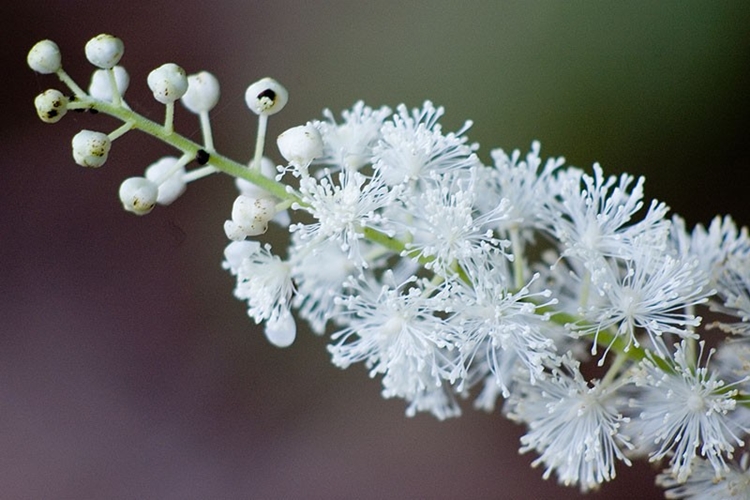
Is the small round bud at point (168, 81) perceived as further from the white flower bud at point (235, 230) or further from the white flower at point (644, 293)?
the white flower at point (644, 293)

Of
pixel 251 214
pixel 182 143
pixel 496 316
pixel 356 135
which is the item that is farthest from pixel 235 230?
pixel 496 316

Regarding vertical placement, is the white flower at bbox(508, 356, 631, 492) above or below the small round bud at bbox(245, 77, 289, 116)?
below

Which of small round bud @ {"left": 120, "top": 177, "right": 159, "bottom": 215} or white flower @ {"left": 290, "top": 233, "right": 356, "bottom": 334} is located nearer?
small round bud @ {"left": 120, "top": 177, "right": 159, "bottom": 215}

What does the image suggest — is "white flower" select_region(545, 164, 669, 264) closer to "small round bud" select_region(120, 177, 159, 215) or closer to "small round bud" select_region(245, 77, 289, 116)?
"small round bud" select_region(245, 77, 289, 116)

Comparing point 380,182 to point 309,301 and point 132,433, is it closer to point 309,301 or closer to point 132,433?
point 309,301

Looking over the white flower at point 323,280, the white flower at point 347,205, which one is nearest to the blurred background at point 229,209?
the white flower at point 323,280

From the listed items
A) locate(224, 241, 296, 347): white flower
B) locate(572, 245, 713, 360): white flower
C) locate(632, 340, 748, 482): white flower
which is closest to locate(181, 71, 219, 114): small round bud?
locate(224, 241, 296, 347): white flower

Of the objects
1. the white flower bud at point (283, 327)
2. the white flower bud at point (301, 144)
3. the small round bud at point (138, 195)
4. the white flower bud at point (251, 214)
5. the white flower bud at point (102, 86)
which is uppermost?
the white flower bud at point (301, 144)

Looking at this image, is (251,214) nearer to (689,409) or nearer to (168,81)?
(168,81)

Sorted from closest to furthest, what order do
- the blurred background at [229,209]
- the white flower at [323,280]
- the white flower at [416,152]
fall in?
the white flower at [416,152], the white flower at [323,280], the blurred background at [229,209]
